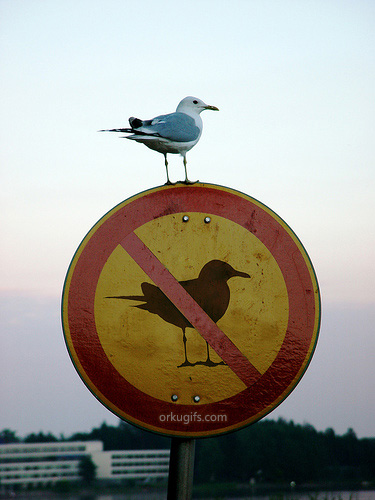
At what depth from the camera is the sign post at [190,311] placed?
188 centimetres

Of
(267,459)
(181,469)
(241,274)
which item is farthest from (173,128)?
(267,459)

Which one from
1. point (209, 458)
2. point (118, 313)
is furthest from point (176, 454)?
point (209, 458)

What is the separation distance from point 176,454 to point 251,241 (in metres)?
0.60

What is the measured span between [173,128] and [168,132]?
2cm

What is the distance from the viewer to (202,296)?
1.93 m

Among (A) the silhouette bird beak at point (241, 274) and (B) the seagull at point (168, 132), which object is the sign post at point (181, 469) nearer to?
(A) the silhouette bird beak at point (241, 274)

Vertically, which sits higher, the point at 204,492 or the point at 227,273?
the point at 204,492

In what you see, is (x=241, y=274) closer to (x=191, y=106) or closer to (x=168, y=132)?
(x=168, y=132)

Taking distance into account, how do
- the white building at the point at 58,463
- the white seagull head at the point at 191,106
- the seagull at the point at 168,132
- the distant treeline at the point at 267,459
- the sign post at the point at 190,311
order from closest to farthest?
the sign post at the point at 190,311 < the seagull at the point at 168,132 < the white seagull head at the point at 191,106 < the distant treeline at the point at 267,459 < the white building at the point at 58,463

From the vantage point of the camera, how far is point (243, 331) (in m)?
1.91

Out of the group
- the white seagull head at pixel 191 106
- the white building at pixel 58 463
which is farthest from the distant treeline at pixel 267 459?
the white seagull head at pixel 191 106

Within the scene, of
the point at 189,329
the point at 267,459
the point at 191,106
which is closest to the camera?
the point at 189,329

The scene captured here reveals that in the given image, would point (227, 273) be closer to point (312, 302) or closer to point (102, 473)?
point (312, 302)

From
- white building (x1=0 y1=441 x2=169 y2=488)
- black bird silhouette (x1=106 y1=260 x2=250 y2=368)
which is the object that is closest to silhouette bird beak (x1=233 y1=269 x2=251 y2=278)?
black bird silhouette (x1=106 y1=260 x2=250 y2=368)
